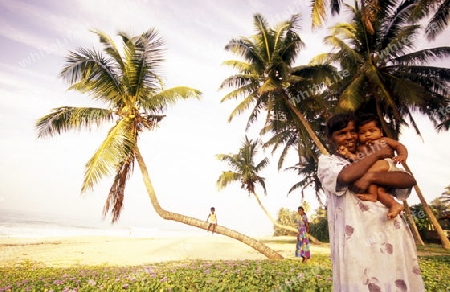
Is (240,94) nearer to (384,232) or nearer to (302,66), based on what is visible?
(302,66)

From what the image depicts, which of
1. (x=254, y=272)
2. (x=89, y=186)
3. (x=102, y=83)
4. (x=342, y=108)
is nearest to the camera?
(x=254, y=272)

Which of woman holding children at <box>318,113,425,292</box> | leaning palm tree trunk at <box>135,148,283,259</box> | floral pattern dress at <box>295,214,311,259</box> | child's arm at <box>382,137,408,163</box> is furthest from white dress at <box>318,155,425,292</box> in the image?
floral pattern dress at <box>295,214,311,259</box>

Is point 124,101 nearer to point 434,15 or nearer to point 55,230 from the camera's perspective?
point 434,15

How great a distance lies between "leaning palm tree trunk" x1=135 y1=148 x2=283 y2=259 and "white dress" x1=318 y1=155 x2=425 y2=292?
7.71 m

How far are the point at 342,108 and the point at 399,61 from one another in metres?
5.89

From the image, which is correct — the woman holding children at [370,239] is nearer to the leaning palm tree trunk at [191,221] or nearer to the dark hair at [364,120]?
the dark hair at [364,120]

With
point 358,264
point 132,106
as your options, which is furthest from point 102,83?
point 358,264

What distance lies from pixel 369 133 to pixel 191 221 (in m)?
8.01

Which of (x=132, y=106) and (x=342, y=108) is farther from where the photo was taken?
(x=342, y=108)

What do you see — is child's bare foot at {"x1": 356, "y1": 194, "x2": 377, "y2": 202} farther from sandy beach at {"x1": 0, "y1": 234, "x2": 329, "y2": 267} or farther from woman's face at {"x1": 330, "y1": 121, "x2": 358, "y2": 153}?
sandy beach at {"x1": 0, "y1": 234, "x2": 329, "y2": 267}

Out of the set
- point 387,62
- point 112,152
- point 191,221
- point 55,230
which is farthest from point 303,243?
point 55,230

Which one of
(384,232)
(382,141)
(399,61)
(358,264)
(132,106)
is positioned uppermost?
(399,61)

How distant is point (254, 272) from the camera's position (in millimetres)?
6363

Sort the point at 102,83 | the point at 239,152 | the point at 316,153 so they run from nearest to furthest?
the point at 102,83 < the point at 316,153 < the point at 239,152
